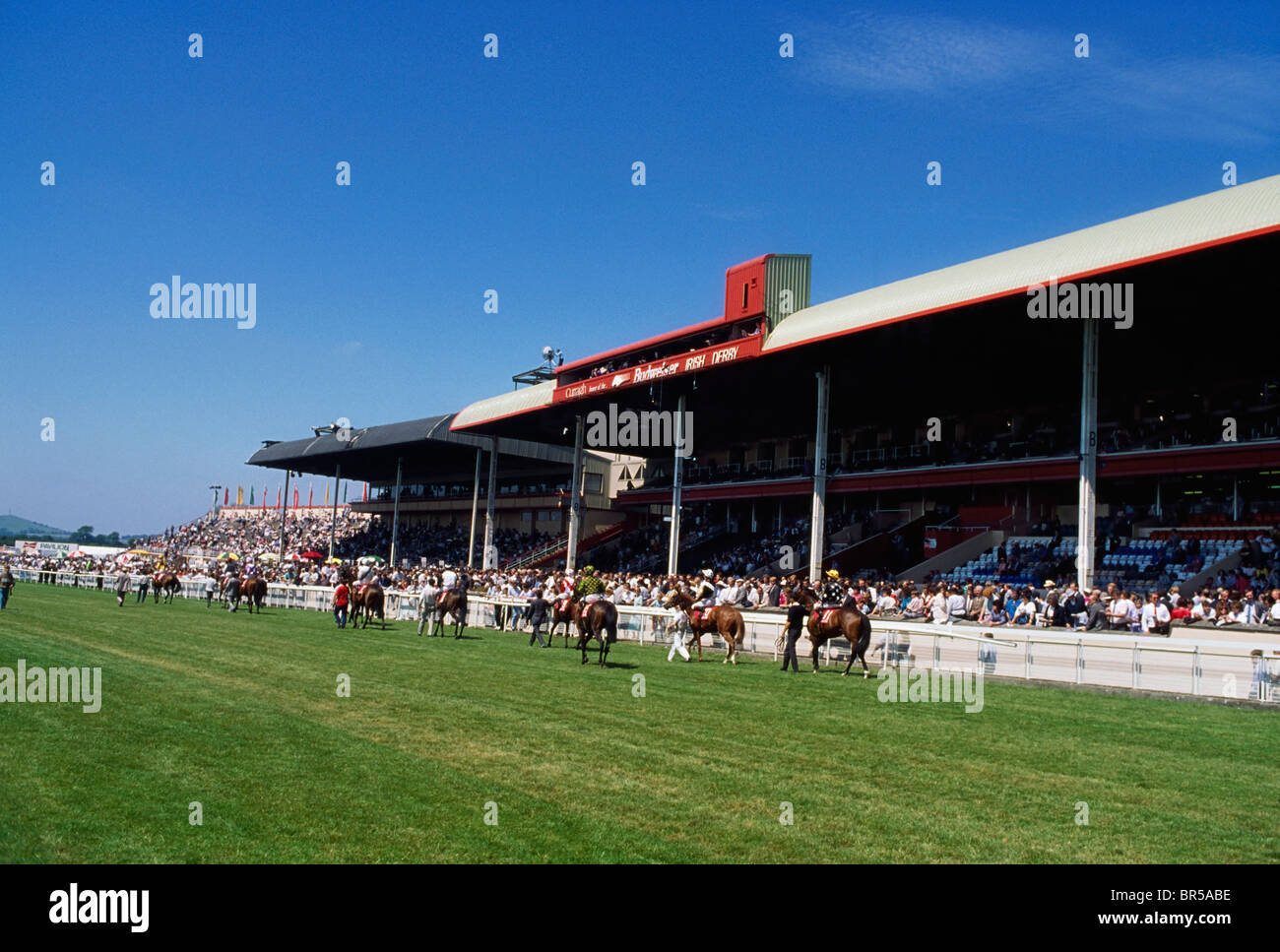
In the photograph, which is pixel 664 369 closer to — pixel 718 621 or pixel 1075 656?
pixel 718 621

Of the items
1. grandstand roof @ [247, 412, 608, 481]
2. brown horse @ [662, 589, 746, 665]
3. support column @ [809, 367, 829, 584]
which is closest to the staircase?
grandstand roof @ [247, 412, 608, 481]

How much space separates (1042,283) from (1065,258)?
77cm

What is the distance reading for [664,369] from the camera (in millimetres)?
37031

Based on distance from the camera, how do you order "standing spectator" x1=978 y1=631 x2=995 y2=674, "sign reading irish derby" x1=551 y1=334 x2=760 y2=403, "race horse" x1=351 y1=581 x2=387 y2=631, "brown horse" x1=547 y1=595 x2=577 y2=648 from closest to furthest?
"standing spectator" x1=978 y1=631 x2=995 y2=674, "brown horse" x1=547 y1=595 x2=577 y2=648, "race horse" x1=351 y1=581 x2=387 y2=631, "sign reading irish derby" x1=551 y1=334 x2=760 y2=403

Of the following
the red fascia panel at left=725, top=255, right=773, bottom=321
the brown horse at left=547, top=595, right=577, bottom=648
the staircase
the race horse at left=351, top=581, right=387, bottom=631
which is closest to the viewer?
the brown horse at left=547, top=595, right=577, bottom=648

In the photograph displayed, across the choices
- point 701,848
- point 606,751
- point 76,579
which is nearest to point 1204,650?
point 606,751

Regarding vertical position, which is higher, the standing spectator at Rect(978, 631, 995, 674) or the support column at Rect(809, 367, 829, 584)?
the support column at Rect(809, 367, 829, 584)

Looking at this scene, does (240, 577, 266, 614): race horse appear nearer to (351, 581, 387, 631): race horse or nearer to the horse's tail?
(351, 581, 387, 631): race horse
